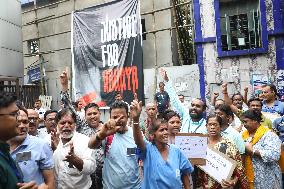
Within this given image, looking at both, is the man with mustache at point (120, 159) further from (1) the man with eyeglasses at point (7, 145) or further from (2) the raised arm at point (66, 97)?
(1) the man with eyeglasses at point (7, 145)

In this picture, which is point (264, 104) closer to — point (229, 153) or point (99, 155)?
point (229, 153)

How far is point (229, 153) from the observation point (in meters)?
3.79

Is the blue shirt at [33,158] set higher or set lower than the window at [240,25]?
lower

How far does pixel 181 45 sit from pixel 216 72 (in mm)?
2703

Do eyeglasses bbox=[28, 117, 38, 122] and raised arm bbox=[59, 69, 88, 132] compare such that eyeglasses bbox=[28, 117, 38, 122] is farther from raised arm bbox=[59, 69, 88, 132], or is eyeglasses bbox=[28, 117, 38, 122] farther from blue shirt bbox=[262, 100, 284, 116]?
blue shirt bbox=[262, 100, 284, 116]

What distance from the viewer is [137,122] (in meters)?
3.17

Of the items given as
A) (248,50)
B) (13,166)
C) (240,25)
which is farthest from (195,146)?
(240,25)

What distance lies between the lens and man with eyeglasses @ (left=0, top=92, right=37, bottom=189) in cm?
200

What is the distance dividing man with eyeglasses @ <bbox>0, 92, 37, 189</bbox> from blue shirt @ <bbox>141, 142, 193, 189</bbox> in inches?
50.6

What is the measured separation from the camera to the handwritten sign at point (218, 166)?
367 centimetres

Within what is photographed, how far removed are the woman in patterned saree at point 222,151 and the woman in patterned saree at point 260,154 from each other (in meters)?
0.32

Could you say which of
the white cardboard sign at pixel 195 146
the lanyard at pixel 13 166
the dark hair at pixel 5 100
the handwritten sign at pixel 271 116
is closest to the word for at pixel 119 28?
the handwritten sign at pixel 271 116

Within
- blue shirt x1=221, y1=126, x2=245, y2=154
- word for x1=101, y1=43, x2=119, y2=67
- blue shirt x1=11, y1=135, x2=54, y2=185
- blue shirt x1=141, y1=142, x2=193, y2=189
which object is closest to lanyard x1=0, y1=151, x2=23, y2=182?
blue shirt x1=11, y1=135, x2=54, y2=185

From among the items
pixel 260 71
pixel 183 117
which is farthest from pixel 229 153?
pixel 260 71
